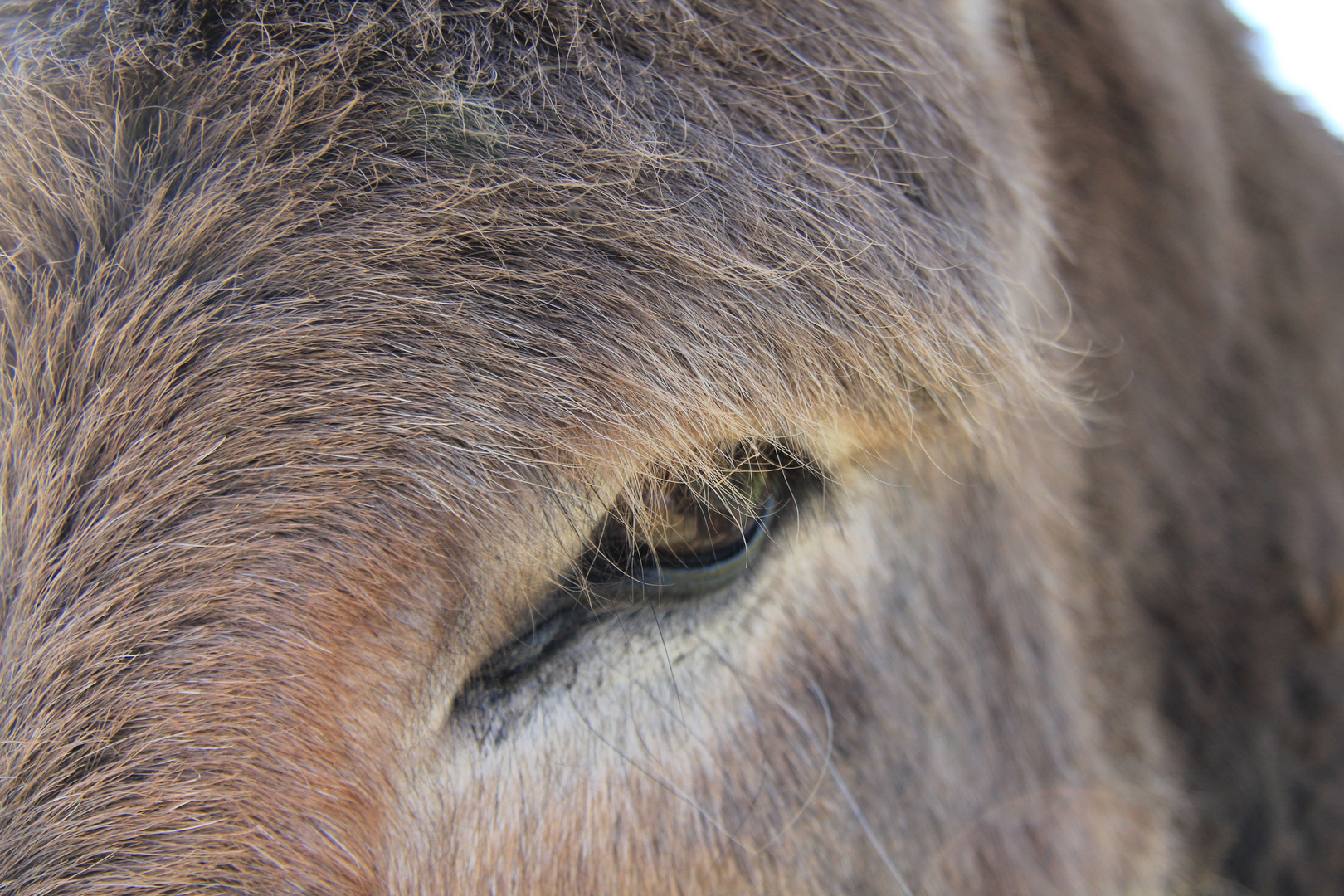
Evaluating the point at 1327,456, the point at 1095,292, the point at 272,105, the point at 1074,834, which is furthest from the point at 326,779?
the point at 1327,456

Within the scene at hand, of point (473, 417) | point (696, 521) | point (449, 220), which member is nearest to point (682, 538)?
point (696, 521)

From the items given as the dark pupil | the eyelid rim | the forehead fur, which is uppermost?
the forehead fur

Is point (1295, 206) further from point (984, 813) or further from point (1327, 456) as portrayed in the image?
point (984, 813)

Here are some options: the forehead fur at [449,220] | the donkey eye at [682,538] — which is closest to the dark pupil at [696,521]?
the donkey eye at [682,538]

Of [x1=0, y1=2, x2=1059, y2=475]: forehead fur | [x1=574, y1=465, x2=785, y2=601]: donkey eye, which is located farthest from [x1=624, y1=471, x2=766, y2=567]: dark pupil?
[x1=0, y1=2, x2=1059, y2=475]: forehead fur

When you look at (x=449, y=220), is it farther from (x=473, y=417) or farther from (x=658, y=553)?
(x=658, y=553)

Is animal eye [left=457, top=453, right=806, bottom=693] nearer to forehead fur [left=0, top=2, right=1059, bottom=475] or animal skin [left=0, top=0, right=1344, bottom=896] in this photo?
animal skin [left=0, top=0, right=1344, bottom=896]
